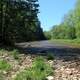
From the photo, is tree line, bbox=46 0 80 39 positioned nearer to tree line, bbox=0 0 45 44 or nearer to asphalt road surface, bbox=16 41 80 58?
tree line, bbox=0 0 45 44

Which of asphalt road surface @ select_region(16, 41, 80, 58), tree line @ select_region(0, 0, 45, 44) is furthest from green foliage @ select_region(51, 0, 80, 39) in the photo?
asphalt road surface @ select_region(16, 41, 80, 58)

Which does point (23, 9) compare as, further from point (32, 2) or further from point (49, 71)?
point (49, 71)

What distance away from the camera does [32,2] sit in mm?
34781

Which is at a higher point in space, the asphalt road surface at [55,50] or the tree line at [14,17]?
the tree line at [14,17]

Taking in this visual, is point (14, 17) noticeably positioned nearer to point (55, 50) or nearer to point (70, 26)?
point (55, 50)

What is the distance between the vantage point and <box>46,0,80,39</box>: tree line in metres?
59.3

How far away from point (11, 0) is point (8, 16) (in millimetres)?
1688

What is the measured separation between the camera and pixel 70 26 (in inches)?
3974

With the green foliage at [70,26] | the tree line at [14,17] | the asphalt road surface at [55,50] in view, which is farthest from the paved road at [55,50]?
the green foliage at [70,26]

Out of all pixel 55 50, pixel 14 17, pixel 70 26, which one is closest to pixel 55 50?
pixel 55 50

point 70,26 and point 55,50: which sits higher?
point 55,50

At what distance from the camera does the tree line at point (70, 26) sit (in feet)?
194

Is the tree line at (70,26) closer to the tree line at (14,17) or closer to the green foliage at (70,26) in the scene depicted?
the green foliage at (70,26)

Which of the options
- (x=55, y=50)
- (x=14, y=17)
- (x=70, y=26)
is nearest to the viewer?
(x=55, y=50)
